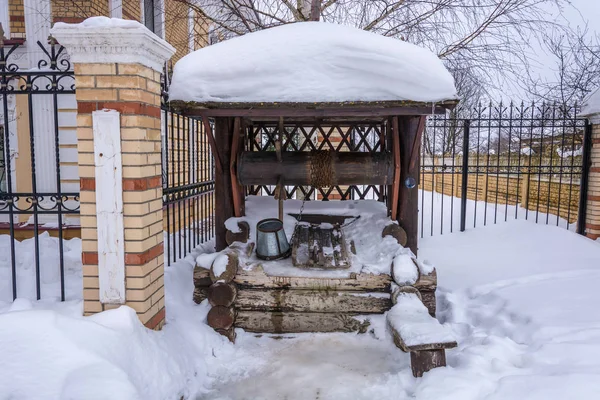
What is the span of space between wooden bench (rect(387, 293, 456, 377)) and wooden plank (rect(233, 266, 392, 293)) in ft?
1.54

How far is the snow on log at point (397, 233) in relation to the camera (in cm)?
492

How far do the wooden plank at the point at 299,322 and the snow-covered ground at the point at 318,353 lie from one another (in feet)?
0.28

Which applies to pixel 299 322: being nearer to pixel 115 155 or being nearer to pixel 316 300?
pixel 316 300

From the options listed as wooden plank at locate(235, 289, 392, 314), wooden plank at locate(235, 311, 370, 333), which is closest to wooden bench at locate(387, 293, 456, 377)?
wooden plank at locate(235, 289, 392, 314)

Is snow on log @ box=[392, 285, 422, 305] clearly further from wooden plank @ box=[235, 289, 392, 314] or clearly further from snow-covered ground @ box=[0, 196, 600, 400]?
snow-covered ground @ box=[0, 196, 600, 400]

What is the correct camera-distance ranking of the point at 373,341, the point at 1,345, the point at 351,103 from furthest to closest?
the point at 373,341 < the point at 351,103 < the point at 1,345

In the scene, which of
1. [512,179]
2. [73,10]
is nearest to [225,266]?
[73,10]

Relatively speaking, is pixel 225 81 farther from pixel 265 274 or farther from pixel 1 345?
pixel 1 345

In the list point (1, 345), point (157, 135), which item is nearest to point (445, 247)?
point (157, 135)

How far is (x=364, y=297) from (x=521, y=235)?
3934mm

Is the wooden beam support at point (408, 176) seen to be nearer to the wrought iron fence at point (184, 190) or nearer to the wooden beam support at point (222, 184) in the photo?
the wooden beam support at point (222, 184)

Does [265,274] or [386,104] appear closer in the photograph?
[386,104]

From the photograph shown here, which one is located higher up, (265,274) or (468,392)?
(265,274)

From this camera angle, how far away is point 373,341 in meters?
4.09
